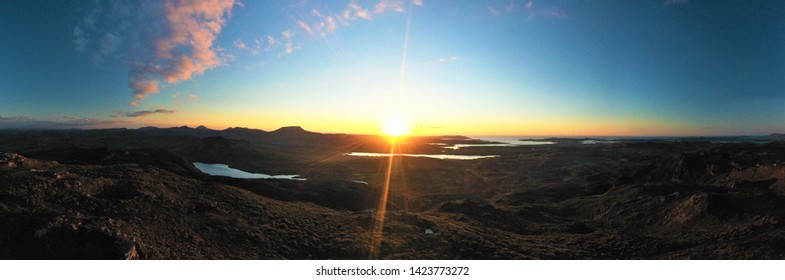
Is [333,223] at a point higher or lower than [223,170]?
higher

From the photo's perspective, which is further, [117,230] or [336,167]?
[336,167]

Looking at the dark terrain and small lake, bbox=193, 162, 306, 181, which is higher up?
the dark terrain

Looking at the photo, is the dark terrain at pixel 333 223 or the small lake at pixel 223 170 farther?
the small lake at pixel 223 170

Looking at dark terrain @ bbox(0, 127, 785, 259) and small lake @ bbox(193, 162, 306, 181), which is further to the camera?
small lake @ bbox(193, 162, 306, 181)

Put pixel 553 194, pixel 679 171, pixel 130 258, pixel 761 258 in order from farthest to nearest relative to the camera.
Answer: pixel 553 194 < pixel 679 171 < pixel 761 258 < pixel 130 258

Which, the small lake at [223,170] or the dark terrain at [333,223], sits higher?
the dark terrain at [333,223]

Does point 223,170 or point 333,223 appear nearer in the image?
point 333,223

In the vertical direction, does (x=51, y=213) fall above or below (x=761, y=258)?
above

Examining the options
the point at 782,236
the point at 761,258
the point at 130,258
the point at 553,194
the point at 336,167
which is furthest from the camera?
the point at 336,167

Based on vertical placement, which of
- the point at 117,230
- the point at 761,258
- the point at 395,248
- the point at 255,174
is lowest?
the point at 255,174

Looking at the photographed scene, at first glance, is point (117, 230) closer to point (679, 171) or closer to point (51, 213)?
point (51, 213)
